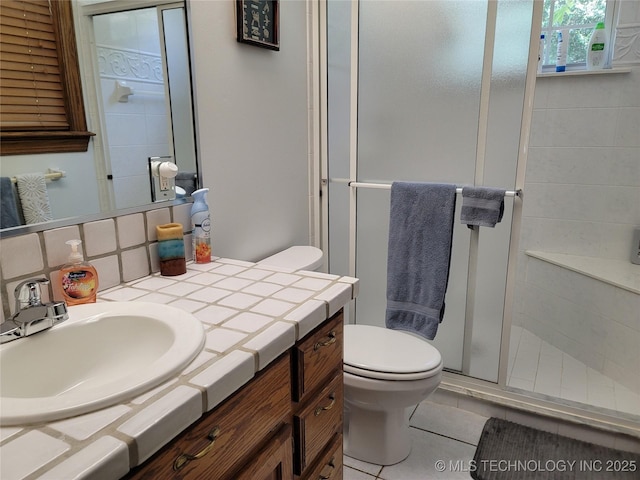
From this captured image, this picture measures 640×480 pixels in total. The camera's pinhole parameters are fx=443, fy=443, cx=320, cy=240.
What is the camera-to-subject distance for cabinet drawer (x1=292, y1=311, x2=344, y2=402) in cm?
99

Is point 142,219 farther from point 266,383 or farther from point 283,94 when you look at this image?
point 283,94

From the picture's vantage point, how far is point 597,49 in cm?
248

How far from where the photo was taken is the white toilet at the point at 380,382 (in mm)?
1544

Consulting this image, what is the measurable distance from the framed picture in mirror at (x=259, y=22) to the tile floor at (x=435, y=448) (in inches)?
65.1

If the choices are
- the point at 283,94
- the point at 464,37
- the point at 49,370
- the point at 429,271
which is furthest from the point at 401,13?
the point at 49,370

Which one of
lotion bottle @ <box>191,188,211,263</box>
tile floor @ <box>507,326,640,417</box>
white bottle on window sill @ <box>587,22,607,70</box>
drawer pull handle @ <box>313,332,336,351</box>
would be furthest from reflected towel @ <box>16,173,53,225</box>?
white bottle on window sill @ <box>587,22,607,70</box>

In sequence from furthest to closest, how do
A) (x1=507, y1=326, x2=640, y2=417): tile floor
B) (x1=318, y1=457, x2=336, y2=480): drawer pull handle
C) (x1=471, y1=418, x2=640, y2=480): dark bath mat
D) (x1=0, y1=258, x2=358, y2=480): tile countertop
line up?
(x1=507, y1=326, x2=640, y2=417): tile floor → (x1=471, y1=418, x2=640, y2=480): dark bath mat → (x1=318, y1=457, x2=336, y2=480): drawer pull handle → (x1=0, y1=258, x2=358, y2=480): tile countertop

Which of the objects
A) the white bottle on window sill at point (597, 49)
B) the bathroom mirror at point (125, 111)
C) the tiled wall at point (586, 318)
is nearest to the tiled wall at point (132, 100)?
the bathroom mirror at point (125, 111)

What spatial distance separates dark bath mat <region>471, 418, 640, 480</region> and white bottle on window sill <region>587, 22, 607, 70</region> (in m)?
2.01

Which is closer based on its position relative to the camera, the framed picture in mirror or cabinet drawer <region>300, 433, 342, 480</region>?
cabinet drawer <region>300, 433, 342, 480</region>

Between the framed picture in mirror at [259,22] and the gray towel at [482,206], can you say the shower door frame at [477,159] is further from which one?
the framed picture in mirror at [259,22]

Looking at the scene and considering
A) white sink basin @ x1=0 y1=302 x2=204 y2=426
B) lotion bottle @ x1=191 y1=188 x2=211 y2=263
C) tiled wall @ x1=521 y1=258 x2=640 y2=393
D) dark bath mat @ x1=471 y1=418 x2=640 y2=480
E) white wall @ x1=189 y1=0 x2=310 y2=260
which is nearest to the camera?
white sink basin @ x1=0 y1=302 x2=204 y2=426

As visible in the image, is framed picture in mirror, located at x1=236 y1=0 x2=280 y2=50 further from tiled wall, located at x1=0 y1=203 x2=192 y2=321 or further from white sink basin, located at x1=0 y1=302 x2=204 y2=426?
white sink basin, located at x1=0 y1=302 x2=204 y2=426

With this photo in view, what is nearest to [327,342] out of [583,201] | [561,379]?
[561,379]
